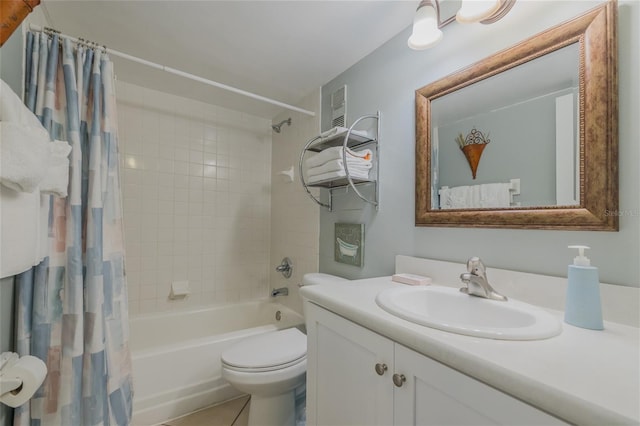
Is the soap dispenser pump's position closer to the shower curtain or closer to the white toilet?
the white toilet

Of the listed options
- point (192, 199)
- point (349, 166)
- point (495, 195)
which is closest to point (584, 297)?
point (495, 195)

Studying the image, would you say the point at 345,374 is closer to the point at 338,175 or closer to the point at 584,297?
the point at 584,297

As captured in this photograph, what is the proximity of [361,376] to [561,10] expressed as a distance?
130 centimetres

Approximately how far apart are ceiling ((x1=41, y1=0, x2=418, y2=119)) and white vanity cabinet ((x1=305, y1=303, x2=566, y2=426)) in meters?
1.37

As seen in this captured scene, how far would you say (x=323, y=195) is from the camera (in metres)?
1.91

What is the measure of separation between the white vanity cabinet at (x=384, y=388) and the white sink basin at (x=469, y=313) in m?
0.09

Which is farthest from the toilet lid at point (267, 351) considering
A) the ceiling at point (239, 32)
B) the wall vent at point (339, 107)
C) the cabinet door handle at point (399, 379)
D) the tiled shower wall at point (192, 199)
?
the ceiling at point (239, 32)

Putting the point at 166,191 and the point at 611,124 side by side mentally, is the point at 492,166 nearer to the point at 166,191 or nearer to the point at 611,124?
the point at 611,124

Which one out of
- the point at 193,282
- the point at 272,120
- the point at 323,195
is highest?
the point at 272,120

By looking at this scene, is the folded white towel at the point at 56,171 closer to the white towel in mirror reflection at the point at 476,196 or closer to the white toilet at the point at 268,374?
the white toilet at the point at 268,374

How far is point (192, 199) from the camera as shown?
2258 millimetres

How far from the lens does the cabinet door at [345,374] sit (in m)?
0.72

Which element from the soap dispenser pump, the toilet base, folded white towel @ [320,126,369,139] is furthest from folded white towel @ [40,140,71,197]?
the soap dispenser pump

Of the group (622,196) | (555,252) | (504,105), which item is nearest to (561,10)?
(504,105)
